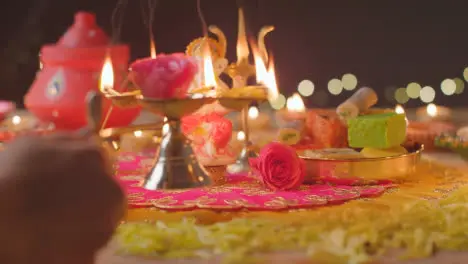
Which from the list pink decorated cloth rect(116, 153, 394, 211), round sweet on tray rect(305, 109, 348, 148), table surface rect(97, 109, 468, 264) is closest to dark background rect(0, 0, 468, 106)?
round sweet on tray rect(305, 109, 348, 148)

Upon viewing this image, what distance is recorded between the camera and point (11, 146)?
2.65 ft

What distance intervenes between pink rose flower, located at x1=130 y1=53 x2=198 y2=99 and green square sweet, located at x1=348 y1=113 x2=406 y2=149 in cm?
44

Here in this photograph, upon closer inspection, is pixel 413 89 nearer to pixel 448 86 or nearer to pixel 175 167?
pixel 448 86

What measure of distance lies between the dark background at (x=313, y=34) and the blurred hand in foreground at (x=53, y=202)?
6.39 ft

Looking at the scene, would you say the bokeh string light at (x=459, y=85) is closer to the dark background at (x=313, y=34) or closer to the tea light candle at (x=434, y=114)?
the dark background at (x=313, y=34)

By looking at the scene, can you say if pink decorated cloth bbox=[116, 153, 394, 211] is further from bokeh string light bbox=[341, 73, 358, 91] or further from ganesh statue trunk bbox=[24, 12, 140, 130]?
bokeh string light bbox=[341, 73, 358, 91]

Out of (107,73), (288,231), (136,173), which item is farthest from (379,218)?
(136,173)

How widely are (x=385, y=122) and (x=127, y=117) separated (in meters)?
0.83

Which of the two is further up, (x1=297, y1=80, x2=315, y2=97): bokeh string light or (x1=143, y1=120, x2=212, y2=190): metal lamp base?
(x1=297, y1=80, x2=315, y2=97): bokeh string light

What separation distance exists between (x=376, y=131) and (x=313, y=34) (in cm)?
141

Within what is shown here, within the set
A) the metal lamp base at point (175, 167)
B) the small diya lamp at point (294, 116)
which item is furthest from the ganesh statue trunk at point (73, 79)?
the metal lamp base at point (175, 167)

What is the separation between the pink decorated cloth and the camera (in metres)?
1.20

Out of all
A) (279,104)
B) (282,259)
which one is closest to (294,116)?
(282,259)

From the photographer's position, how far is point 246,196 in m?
1.26
